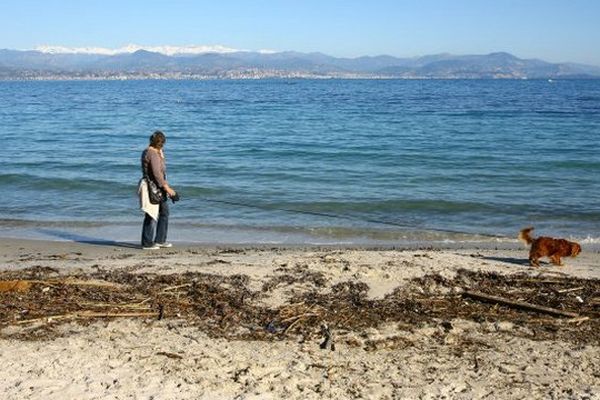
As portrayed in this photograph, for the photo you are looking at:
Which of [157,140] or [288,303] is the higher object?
[157,140]

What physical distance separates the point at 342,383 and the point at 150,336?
173 centimetres

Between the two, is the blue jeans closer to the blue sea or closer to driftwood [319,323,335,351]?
the blue sea

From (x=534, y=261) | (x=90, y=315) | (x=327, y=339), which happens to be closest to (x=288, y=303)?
(x=327, y=339)

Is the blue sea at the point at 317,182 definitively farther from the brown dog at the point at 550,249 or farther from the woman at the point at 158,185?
the brown dog at the point at 550,249

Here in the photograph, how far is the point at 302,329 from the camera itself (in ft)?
19.0

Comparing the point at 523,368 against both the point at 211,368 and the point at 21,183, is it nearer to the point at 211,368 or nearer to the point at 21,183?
the point at 211,368

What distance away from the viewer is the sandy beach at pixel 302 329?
4766mm

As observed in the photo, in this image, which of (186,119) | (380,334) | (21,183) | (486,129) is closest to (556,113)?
(486,129)

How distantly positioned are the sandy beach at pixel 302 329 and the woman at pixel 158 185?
153 centimetres

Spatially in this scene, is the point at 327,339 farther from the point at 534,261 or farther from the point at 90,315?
the point at 534,261

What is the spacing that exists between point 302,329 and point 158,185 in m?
4.46

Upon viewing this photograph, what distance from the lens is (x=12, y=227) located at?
482 inches

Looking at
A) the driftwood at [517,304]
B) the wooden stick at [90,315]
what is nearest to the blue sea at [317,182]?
the driftwood at [517,304]

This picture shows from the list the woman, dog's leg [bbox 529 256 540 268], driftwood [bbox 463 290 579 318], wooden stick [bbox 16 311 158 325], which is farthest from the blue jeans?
dog's leg [bbox 529 256 540 268]
